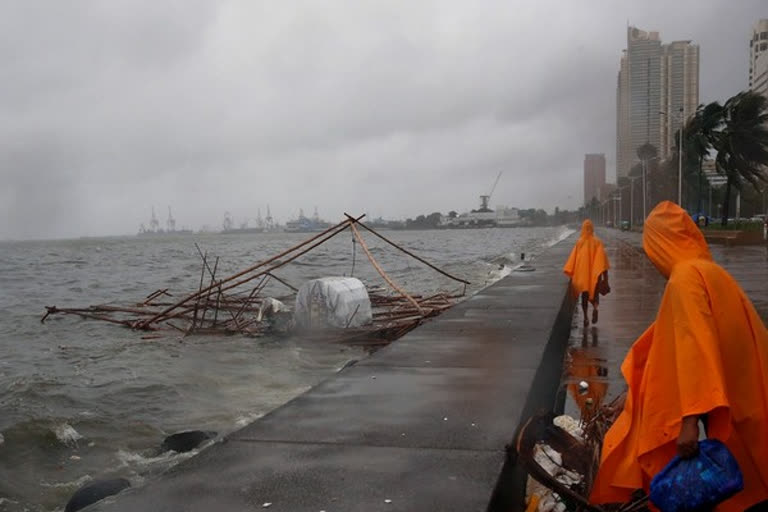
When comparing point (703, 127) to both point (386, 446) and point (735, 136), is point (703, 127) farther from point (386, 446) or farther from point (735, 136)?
point (386, 446)

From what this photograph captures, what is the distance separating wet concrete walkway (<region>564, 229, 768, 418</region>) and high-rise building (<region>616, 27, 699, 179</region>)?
4369cm

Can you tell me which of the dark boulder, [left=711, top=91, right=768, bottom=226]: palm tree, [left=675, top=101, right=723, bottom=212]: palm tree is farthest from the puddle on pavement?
[left=675, top=101, right=723, bottom=212]: palm tree

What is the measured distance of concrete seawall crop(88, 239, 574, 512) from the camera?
2826mm

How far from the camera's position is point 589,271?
9672mm

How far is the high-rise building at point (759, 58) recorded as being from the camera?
52562mm

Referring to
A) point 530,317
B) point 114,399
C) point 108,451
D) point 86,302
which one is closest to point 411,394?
point 108,451

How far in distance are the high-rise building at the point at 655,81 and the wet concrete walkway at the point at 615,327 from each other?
43.7 meters

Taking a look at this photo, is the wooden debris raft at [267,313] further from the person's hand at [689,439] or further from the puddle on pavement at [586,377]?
the person's hand at [689,439]

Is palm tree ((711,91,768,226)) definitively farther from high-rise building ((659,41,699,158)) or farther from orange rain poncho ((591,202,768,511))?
orange rain poncho ((591,202,768,511))

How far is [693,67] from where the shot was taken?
6297 centimetres

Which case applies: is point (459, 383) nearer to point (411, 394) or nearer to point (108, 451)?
point (411, 394)

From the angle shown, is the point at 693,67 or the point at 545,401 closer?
the point at 545,401

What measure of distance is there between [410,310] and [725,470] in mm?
10535

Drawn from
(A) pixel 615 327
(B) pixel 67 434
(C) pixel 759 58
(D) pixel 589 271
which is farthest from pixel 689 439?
(C) pixel 759 58
